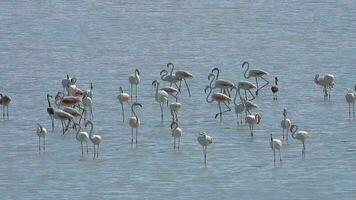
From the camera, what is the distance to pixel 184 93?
1864cm

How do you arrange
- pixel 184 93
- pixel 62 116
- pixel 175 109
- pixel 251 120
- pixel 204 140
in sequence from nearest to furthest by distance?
1. pixel 204 140
2. pixel 251 120
3. pixel 62 116
4. pixel 175 109
5. pixel 184 93

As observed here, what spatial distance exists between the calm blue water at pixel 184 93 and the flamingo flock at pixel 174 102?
12cm

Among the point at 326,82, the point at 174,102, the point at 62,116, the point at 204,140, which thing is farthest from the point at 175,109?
the point at 326,82

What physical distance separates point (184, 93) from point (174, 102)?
66 centimetres

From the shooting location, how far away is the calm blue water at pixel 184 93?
14.3 meters

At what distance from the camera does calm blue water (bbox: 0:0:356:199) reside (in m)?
14.3

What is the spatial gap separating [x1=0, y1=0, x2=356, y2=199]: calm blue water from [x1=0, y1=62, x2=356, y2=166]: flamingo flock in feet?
0.40

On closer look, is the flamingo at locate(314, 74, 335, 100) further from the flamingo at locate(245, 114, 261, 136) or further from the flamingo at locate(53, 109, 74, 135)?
the flamingo at locate(53, 109, 74, 135)

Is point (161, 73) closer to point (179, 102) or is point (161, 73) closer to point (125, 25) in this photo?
point (179, 102)

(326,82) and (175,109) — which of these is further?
(326,82)

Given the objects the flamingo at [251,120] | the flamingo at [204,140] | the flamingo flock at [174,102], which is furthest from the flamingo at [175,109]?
the flamingo at [204,140]

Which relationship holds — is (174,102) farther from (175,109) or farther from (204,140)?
(204,140)

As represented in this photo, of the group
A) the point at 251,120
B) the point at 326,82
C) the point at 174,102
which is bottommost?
the point at 251,120

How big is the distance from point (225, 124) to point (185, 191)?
9.89ft
